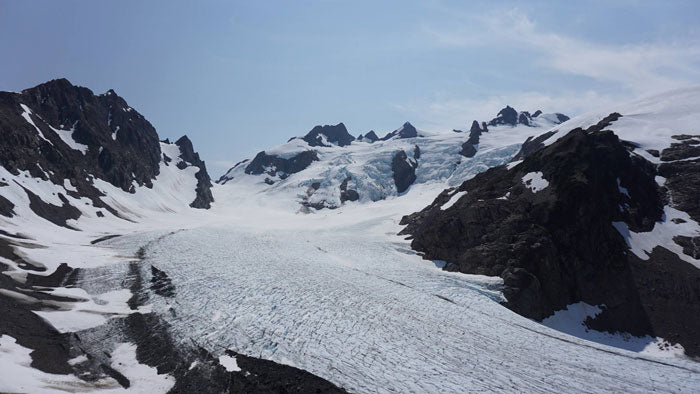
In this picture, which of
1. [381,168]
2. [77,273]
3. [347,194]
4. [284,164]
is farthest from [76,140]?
[284,164]

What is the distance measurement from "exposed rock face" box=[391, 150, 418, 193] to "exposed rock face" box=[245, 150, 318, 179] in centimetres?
4618

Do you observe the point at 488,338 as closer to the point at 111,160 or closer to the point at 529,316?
the point at 529,316

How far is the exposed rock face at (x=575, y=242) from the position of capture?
3412 centimetres

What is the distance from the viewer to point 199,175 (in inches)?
5792

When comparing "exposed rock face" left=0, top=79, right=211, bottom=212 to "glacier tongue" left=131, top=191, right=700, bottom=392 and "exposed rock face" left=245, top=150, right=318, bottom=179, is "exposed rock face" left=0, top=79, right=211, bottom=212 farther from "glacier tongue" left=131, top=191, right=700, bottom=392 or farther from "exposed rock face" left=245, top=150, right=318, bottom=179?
"exposed rock face" left=245, top=150, right=318, bottom=179

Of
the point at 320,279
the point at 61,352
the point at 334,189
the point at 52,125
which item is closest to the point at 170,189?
the point at 52,125

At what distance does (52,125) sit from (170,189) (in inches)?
1486

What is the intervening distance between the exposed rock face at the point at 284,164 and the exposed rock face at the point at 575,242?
463 feet

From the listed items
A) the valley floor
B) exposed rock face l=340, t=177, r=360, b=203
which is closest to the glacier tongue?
the valley floor

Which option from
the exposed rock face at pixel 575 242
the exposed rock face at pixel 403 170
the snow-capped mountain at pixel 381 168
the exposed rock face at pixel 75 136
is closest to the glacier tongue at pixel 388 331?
the exposed rock face at pixel 575 242

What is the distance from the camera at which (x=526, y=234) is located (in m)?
38.3

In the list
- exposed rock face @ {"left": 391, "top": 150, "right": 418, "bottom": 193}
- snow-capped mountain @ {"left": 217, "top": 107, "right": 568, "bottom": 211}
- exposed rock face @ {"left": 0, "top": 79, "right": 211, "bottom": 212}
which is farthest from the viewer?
exposed rock face @ {"left": 391, "top": 150, "right": 418, "bottom": 193}

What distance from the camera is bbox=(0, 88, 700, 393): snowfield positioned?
61.1ft

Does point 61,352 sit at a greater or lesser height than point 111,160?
lesser
